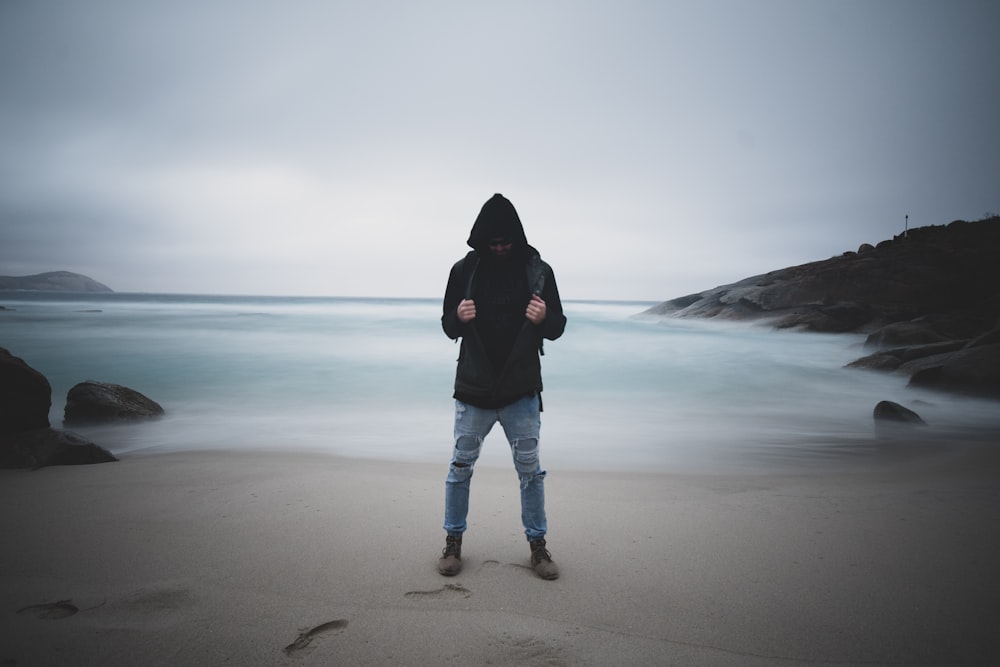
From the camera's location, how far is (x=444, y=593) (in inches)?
116

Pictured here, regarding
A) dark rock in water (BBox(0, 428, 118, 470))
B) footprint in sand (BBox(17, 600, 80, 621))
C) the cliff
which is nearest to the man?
footprint in sand (BBox(17, 600, 80, 621))

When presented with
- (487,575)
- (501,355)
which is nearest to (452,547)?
(487,575)

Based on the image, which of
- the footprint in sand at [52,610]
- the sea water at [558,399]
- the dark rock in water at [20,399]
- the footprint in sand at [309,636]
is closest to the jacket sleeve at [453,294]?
the footprint in sand at [309,636]

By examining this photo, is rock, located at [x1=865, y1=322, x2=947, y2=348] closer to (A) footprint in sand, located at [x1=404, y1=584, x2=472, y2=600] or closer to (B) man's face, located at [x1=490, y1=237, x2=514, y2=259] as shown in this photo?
(B) man's face, located at [x1=490, y1=237, x2=514, y2=259]

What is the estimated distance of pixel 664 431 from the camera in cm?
848

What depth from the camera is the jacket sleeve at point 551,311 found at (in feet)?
10.8

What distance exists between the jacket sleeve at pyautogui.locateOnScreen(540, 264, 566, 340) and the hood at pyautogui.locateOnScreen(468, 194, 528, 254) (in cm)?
33

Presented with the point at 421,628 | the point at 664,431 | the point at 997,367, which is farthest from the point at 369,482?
the point at 997,367

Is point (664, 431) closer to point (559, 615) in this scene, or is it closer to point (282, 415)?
point (559, 615)

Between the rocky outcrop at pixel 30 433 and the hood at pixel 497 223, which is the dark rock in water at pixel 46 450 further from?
the hood at pixel 497 223

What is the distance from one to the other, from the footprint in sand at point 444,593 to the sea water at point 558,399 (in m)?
3.07

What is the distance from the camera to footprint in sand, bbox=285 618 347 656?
2.42 meters

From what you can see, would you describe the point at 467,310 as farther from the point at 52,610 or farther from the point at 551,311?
the point at 52,610

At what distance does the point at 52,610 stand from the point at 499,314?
3.01 meters
